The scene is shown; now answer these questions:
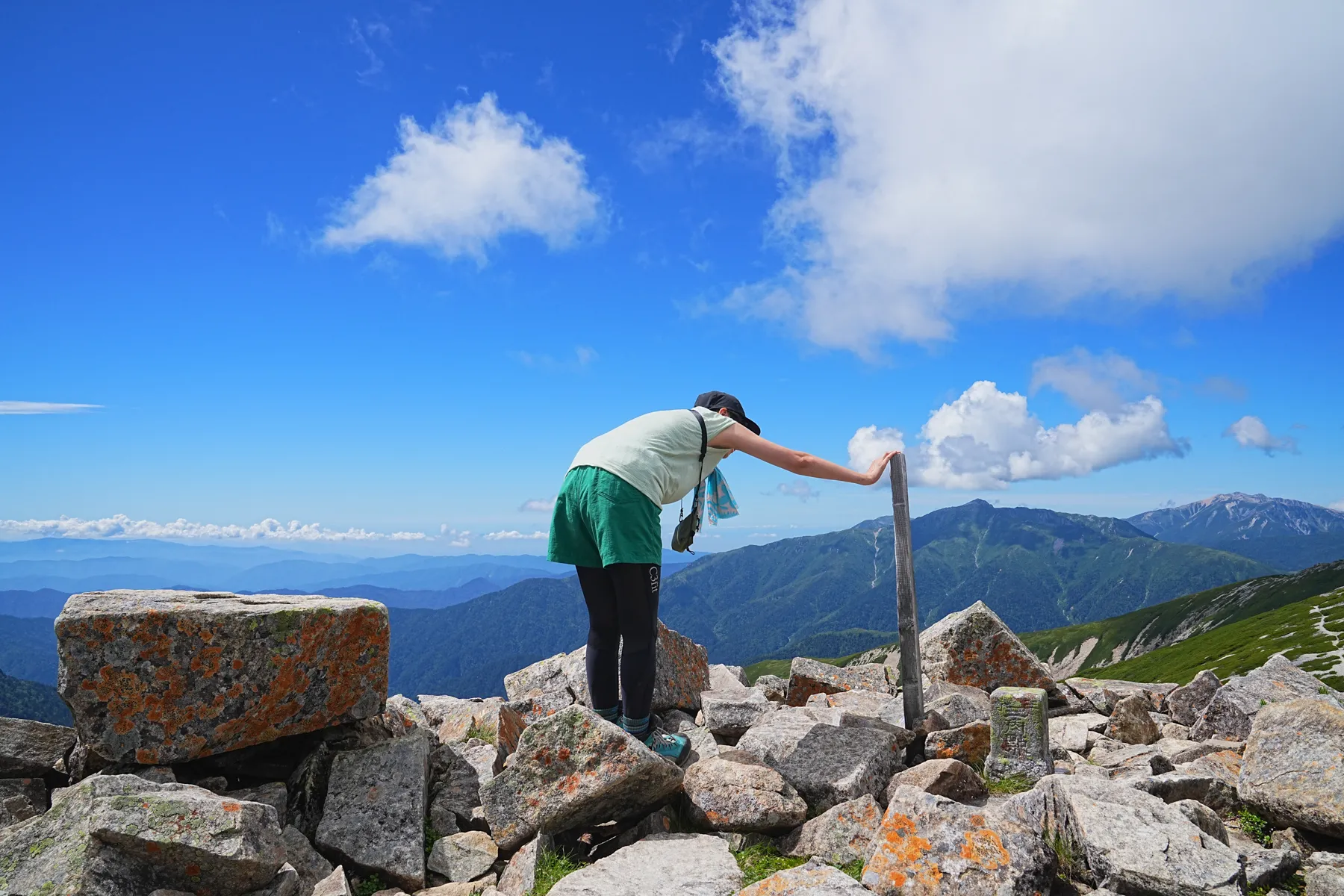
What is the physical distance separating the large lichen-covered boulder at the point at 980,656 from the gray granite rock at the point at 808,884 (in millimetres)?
7728

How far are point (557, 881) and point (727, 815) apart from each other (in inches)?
60.6

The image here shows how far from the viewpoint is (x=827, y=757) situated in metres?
7.47

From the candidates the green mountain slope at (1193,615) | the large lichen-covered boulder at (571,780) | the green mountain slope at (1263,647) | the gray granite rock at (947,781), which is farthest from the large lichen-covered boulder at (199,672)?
the green mountain slope at (1193,615)

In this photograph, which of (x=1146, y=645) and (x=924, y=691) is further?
(x=1146, y=645)

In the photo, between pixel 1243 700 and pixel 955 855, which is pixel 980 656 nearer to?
pixel 1243 700

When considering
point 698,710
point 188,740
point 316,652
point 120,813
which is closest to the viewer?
point 120,813

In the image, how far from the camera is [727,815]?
21.6 feet

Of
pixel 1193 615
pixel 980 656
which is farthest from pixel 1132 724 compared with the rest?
pixel 1193 615

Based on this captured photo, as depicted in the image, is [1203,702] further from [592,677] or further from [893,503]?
[592,677]

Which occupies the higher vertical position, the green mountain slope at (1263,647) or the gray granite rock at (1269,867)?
the gray granite rock at (1269,867)

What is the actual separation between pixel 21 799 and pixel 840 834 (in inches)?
290

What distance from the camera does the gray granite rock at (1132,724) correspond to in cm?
984

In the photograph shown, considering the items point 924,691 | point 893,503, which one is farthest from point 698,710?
point 893,503

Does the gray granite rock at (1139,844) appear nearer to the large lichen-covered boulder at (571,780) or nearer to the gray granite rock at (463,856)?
the large lichen-covered boulder at (571,780)
